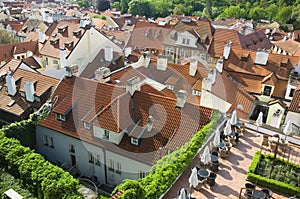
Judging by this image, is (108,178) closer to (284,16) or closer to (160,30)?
(160,30)

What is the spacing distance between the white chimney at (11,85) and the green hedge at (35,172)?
6.20 m

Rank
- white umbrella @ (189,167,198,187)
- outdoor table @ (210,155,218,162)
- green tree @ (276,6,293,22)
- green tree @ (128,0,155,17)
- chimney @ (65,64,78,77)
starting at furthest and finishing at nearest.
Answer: green tree @ (128,0,155,17) < green tree @ (276,6,293,22) < chimney @ (65,64,78,77) < outdoor table @ (210,155,218,162) < white umbrella @ (189,167,198,187)

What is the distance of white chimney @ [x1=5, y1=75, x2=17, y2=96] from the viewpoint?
2753 centimetres

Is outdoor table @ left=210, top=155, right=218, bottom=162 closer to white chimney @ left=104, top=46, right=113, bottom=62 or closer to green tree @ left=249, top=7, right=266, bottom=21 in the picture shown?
white chimney @ left=104, top=46, right=113, bottom=62

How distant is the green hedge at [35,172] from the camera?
17125 mm

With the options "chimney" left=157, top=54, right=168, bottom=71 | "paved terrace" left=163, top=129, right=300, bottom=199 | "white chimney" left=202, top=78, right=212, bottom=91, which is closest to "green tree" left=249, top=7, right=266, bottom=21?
"chimney" left=157, top=54, right=168, bottom=71

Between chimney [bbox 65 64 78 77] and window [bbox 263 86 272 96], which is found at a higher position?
chimney [bbox 65 64 78 77]

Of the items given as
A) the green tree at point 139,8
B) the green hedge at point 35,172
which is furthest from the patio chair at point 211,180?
the green tree at point 139,8

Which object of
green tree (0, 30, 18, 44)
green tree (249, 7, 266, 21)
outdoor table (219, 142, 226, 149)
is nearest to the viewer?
outdoor table (219, 142, 226, 149)

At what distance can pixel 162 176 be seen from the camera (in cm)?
1483

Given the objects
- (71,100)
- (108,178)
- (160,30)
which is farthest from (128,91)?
(160,30)

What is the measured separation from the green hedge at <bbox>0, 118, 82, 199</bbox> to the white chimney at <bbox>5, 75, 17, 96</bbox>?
620 centimetres

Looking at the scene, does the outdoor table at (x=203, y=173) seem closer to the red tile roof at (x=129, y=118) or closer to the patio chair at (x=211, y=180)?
the patio chair at (x=211, y=180)

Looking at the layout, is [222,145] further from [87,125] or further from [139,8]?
[139,8]
